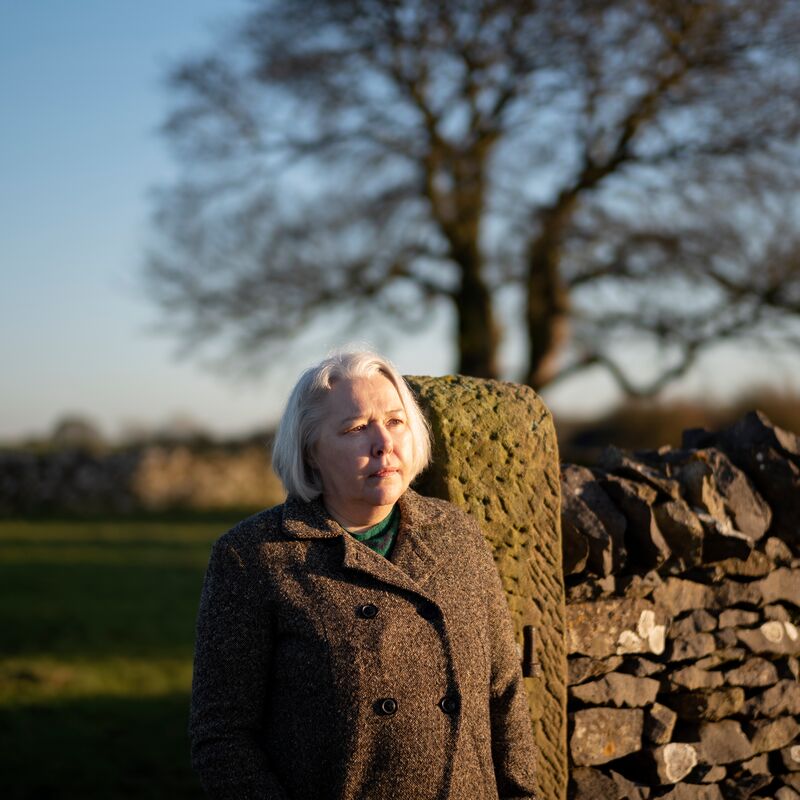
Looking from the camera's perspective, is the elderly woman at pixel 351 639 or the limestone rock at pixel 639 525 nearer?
the elderly woman at pixel 351 639

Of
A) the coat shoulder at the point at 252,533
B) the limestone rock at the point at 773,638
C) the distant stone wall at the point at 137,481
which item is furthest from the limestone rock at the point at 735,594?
the distant stone wall at the point at 137,481

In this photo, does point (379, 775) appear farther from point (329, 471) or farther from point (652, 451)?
point (652, 451)

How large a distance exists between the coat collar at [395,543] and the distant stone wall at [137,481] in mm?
17017

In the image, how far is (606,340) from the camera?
13641mm

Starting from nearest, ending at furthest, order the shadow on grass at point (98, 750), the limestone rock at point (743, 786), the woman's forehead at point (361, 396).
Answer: the woman's forehead at point (361, 396) → the limestone rock at point (743, 786) → the shadow on grass at point (98, 750)

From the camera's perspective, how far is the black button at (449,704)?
7.23 feet

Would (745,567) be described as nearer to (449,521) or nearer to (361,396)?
(449,521)

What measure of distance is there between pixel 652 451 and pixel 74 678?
4845 mm

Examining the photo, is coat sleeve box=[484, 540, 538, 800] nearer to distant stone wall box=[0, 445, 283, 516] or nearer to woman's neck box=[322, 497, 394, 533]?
woman's neck box=[322, 497, 394, 533]

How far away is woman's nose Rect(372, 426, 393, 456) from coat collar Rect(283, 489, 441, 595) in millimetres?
201

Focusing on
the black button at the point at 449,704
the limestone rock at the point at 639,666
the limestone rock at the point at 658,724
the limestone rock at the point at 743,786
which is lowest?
the limestone rock at the point at 743,786

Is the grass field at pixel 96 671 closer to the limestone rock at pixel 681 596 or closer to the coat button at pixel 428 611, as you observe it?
the limestone rock at pixel 681 596

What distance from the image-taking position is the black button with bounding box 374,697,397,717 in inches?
84.3

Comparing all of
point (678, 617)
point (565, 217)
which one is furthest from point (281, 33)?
point (678, 617)
